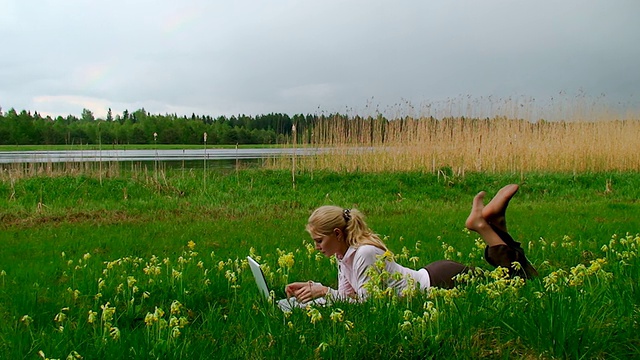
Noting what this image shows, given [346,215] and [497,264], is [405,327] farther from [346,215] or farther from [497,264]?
[497,264]

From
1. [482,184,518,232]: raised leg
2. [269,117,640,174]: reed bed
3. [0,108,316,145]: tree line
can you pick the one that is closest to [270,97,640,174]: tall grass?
[269,117,640,174]: reed bed

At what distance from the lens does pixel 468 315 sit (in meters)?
3.81

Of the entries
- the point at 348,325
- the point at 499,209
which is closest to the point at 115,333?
the point at 348,325

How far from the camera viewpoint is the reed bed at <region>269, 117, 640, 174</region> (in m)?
19.4

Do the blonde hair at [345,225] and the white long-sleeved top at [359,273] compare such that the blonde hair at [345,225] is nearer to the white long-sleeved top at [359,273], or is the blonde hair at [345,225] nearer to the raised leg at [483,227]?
the white long-sleeved top at [359,273]

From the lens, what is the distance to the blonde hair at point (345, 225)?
5.02 meters

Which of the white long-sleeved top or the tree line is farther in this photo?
the tree line

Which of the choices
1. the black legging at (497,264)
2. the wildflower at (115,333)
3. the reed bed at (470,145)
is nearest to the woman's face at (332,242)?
the black legging at (497,264)

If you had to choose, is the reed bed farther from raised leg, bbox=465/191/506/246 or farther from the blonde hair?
the blonde hair

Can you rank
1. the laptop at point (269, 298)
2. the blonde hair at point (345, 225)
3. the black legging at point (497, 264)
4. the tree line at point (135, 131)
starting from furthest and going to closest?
the tree line at point (135, 131) → the black legging at point (497, 264) → the blonde hair at point (345, 225) → the laptop at point (269, 298)

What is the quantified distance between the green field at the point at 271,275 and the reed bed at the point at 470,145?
390 centimetres

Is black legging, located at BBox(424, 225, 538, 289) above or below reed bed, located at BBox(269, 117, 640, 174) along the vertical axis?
below

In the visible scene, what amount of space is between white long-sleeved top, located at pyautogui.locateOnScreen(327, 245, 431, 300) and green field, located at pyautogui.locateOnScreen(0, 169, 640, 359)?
329mm

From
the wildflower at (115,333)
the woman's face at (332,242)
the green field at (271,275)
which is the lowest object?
the green field at (271,275)
